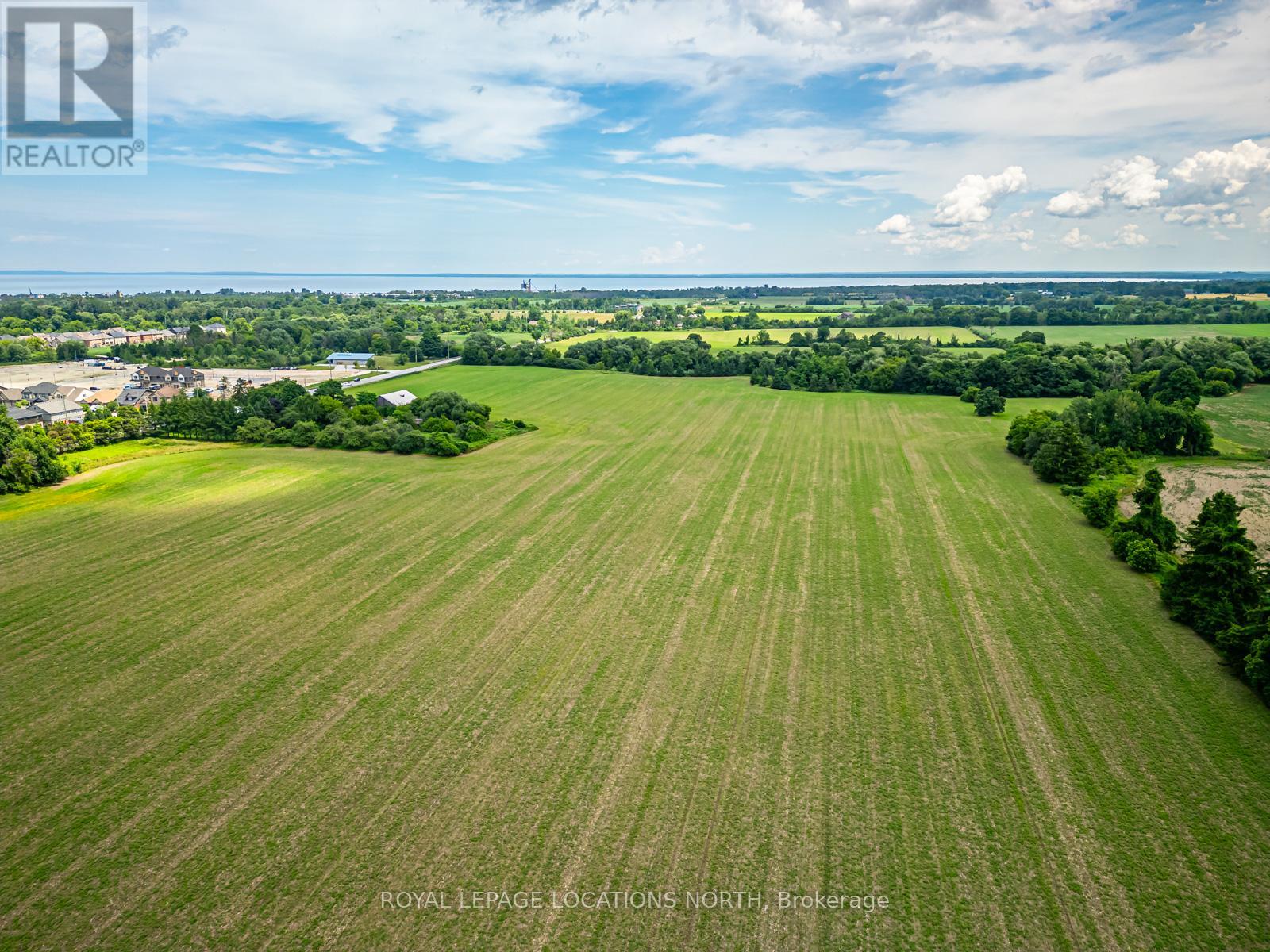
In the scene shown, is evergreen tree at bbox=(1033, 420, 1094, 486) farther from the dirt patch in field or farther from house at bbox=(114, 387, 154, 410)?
house at bbox=(114, 387, 154, 410)

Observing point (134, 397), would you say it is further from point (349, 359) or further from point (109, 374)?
point (349, 359)

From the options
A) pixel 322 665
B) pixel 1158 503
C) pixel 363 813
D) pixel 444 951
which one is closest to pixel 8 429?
pixel 322 665

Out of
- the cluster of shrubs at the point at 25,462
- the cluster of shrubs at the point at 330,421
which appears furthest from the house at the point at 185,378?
the cluster of shrubs at the point at 25,462

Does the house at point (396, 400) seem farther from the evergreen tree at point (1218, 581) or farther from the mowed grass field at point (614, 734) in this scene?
the evergreen tree at point (1218, 581)

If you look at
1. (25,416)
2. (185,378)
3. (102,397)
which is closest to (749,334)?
(185,378)

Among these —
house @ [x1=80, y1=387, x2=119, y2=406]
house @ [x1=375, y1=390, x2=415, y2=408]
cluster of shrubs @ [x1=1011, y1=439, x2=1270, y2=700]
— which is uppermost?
house @ [x1=375, y1=390, x2=415, y2=408]

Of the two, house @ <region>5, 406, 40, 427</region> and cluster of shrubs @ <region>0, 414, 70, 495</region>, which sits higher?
house @ <region>5, 406, 40, 427</region>

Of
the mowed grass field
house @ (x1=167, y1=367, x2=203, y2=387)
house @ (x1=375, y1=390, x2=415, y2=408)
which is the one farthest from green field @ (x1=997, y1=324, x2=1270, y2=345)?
house @ (x1=167, y1=367, x2=203, y2=387)
